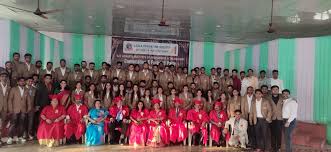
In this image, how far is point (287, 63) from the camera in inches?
324

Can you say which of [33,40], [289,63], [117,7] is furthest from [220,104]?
[33,40]

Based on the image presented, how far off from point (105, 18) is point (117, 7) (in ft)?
4.04

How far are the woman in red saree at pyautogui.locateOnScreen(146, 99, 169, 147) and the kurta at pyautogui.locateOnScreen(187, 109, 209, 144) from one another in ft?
1.84

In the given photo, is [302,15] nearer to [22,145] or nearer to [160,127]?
[160,127]

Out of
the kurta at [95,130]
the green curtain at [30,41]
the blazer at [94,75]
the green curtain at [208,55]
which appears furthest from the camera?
the green curtain at [208,55]

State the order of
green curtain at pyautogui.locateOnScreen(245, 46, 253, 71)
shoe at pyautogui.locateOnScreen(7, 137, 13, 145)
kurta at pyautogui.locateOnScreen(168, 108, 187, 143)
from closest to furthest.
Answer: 1. shoe at pyautogui.locateOnScreen(7, 137, 13, 145)
2. kurta at pyautogui.locateOnScreen(168, 108, 187, 143)
3. green curtain at pyautogui.locateOnScreen(245, 46, 253, 71)

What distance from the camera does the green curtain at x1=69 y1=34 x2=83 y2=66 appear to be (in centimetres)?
1096

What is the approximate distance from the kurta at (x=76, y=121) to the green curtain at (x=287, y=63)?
485 cm

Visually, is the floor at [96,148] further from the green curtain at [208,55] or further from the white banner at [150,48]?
the green curtain at [208,55]

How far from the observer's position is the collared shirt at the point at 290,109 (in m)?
6.51

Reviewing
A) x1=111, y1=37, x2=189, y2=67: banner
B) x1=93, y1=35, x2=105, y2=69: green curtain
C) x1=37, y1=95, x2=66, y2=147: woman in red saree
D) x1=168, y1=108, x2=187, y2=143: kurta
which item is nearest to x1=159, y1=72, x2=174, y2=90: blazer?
x1=168, y1=108, x2=187, y2=143: kurta

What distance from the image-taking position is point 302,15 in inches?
290

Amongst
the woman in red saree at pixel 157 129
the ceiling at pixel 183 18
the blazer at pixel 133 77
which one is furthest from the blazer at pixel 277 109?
the blazer at pixel 133 77

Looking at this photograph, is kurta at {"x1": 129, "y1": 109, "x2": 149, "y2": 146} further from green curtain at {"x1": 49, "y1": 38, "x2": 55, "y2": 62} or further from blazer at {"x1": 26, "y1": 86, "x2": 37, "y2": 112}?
green curtain at {"x1": 49, "y1": 38, "x2": 55, "y2": 62}
